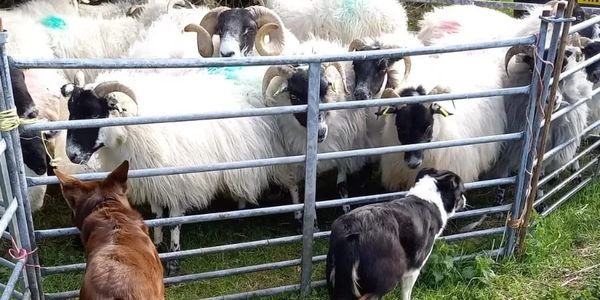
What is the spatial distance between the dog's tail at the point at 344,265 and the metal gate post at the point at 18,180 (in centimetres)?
186

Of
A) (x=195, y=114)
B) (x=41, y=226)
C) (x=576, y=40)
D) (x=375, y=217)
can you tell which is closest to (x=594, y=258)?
(x=576, y=40)

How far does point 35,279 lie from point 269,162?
165 cm

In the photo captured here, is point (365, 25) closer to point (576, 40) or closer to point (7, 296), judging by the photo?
point (576, 40)

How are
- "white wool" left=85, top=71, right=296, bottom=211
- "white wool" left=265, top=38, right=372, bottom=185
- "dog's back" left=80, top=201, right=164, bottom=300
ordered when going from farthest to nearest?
1. "white wool" left=265, top=38, right=372, bottom=185
2. "white wool" left=85, top=71, right=296, bottom=211
3. "dog's back" left=80, top=201, right=164, bottom=300

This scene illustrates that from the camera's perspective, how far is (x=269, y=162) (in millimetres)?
4219

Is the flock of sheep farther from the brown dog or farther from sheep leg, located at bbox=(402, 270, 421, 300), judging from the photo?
the brown dog

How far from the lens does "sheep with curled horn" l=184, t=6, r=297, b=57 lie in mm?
5863

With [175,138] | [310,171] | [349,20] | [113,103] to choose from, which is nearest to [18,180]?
[113,103]

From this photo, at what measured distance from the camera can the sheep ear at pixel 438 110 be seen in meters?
5.00

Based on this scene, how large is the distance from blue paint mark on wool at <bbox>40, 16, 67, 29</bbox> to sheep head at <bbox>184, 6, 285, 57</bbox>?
2.00 m

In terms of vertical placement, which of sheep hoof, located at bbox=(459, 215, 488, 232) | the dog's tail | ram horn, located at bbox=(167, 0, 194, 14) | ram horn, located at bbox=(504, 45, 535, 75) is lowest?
sheep hoof, located at bbox=(459, 215, 488, 232)

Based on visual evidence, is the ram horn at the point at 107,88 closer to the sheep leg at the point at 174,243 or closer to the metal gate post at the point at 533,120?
the sheep leg at the point at 174,243

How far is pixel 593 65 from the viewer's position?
594 cm

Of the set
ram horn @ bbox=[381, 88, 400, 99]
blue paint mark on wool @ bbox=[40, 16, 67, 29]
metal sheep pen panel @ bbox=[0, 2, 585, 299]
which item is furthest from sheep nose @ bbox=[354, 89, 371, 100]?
blue paint mark on wool @ bbox=[40, 16, 67, 29]
